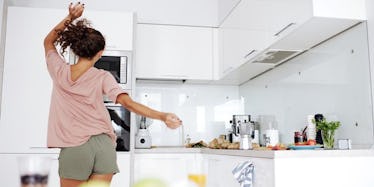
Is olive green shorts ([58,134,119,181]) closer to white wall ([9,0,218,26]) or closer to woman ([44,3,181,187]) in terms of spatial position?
woman ([44,3,181,187])

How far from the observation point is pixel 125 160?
3.07 meters

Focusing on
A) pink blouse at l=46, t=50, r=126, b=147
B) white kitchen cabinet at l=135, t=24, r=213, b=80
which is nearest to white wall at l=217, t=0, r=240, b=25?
white kitchen cabinet at l=135, t=24, r=213, b=80

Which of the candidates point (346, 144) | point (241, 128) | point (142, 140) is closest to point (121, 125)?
point (142, 140)

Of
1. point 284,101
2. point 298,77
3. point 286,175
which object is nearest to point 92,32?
point 286,175

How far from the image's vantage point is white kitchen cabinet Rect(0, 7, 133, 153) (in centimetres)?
300

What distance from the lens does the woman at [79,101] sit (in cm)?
74

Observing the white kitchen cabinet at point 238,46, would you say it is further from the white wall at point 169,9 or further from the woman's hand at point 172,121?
the woman's hand at point 172,121

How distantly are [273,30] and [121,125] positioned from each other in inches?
56.6

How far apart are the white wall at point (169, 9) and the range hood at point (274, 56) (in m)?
1.06

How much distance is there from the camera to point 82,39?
0.79m

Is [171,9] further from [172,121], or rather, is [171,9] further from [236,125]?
[172,121]

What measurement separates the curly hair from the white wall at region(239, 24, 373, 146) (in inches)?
67.8

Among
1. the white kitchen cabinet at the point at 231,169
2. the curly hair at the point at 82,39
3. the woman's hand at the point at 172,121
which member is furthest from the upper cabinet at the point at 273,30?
the woman's hand at the point at 172,121

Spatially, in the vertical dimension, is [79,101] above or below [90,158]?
above
